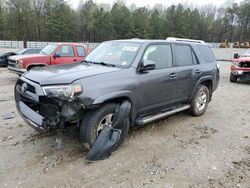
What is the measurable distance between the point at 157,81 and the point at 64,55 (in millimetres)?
6757

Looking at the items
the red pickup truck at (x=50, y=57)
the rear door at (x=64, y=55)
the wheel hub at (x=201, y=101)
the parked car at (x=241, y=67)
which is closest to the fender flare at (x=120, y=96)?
the wheel hub at (x=201, y=101)

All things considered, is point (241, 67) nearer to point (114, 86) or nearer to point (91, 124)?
point (114, 86)

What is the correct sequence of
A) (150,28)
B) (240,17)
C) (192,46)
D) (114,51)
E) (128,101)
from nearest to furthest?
(128,101), (114,51), (192,46), (150,28), (240,17)

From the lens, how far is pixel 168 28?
69.4 m

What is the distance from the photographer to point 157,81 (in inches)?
178

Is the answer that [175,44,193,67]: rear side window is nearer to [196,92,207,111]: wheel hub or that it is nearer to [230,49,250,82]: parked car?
[196,92,207,111]: wheel hub

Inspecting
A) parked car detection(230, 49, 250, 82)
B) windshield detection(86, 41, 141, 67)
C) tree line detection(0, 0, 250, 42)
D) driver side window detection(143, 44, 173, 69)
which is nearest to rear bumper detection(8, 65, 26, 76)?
windshield detection(86, 41, 141, 67)

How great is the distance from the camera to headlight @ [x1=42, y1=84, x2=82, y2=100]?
338cm

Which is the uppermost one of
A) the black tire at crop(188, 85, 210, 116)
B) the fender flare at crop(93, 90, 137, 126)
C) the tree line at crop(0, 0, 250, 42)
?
the tree line at crop(0, 0, 250, 42)

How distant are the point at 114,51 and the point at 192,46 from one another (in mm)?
2013

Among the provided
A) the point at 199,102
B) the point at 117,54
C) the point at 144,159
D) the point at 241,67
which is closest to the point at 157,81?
the point at 117,54

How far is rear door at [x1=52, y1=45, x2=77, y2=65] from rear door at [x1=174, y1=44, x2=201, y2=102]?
6133 mm

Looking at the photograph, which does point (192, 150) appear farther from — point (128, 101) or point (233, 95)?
point (233, 95)

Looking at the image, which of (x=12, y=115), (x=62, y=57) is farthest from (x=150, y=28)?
(x=12, y=115)
